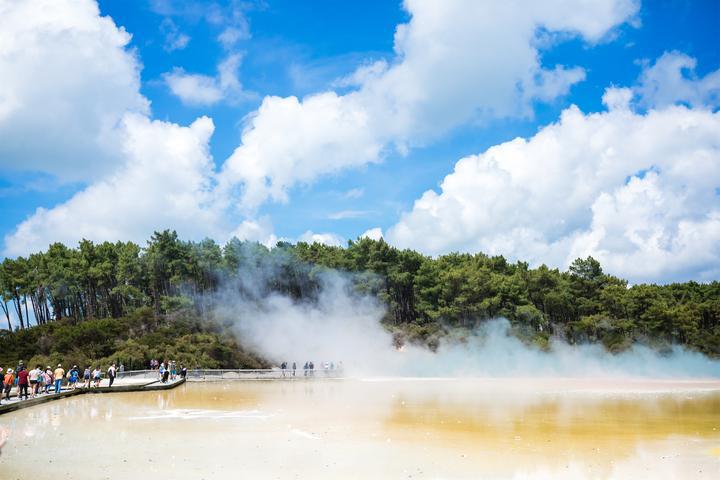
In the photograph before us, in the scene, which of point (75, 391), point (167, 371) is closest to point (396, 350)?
point (167, 371)

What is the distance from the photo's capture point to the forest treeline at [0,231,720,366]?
216 ft

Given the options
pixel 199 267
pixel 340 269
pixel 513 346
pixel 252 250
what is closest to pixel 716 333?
pixel 513 346

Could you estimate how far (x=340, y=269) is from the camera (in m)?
71.1

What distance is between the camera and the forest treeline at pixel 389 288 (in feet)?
216

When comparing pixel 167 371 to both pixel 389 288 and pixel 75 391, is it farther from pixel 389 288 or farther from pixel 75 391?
pixel 389 288

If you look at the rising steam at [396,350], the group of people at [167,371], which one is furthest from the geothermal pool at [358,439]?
the rising steam at [396,350]

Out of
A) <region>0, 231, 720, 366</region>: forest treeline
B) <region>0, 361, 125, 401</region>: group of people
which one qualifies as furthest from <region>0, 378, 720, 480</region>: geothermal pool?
<region>0, 231, 720, 366</region>: forest treeline

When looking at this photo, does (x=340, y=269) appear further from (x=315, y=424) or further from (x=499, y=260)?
(x=315, y=424)

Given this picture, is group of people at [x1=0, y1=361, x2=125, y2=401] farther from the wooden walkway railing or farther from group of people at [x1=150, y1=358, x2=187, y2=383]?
the wooden walkway railing

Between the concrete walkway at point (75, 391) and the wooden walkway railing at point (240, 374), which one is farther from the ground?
the concrete walkway at point (75, 391)

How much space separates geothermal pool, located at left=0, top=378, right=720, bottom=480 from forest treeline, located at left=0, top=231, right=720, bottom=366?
119ft

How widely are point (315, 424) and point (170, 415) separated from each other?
6.41 m

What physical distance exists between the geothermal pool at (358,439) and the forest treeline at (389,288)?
119ft

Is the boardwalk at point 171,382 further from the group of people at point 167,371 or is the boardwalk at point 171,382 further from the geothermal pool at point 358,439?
the geothermal pool at point 358,439
